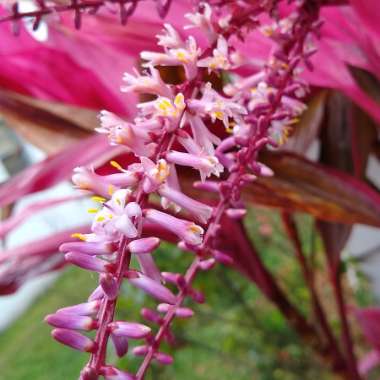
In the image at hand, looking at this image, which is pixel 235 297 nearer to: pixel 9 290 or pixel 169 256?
pixel 169 256

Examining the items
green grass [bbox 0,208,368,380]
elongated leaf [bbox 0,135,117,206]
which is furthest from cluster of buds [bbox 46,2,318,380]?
green grass [bbox 0,208,368,380]

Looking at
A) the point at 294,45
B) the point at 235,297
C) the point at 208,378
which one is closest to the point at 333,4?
the point at 294,45

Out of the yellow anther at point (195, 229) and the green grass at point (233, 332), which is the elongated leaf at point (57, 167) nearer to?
the yellow anther at point (195, 229)

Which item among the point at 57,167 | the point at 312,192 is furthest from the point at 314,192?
the point at 57,167

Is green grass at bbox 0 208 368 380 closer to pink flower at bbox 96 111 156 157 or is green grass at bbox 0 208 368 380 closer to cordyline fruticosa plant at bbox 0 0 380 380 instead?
cordyline fruticosa plant at bbox 0 0 380 380

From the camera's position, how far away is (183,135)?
15 cm

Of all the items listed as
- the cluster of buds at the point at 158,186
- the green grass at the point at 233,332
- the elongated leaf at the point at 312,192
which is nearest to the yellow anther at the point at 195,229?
the cluster of buds at the point at 158,186

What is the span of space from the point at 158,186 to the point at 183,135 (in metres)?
0.02

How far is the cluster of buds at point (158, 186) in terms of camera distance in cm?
13

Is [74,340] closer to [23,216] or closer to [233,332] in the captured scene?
[23,216]

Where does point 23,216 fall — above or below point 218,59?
below

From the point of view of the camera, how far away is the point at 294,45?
221 millimetres

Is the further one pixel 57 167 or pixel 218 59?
pixel 57 167

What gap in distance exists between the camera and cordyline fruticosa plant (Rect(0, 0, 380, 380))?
0.45 feet
